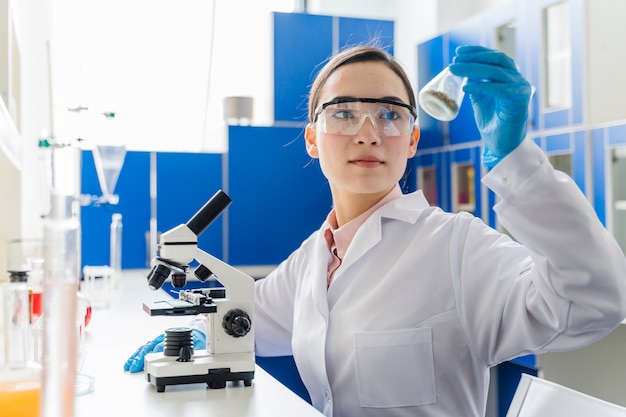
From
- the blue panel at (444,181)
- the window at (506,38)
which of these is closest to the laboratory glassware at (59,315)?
the window at (506,38)

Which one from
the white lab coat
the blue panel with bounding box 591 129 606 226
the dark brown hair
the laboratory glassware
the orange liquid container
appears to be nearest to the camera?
the laboratory glassware

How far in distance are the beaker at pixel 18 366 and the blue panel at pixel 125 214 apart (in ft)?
10.7

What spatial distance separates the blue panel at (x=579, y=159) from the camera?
3240 millimetres

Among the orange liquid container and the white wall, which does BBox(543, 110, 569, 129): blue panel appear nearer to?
the white wall

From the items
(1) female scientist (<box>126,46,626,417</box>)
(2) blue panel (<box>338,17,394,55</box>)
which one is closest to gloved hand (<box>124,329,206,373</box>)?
(1) female scientist (<box>126,46,626,417</box>)

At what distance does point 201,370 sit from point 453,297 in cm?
55

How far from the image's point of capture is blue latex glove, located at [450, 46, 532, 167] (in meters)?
1.08

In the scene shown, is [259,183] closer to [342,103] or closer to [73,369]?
[342,103]

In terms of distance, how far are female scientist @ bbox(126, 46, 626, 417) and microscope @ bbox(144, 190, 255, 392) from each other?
0.17 metres

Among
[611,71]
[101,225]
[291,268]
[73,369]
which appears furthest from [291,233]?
[73,369]

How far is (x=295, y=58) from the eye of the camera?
4.69m

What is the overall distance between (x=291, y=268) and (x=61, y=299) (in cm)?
119

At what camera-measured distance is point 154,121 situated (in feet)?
16.3

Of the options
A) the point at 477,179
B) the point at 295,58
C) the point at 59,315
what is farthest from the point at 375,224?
the point at 295,58
